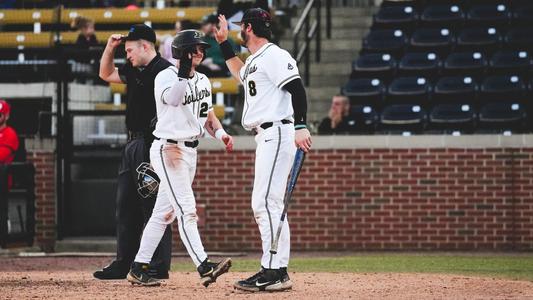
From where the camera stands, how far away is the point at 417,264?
1288 centimetres

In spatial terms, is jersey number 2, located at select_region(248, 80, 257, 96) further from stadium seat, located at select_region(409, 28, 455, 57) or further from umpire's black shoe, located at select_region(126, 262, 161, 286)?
stadium seat, located at select_region(409, 28, 455, 57)

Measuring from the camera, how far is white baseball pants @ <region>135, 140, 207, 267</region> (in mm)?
8844

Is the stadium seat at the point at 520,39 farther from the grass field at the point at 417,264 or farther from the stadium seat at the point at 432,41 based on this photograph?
the grass field at the point at 417,264

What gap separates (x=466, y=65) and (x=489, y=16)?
140 centimetres

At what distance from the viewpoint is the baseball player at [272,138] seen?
8.70 meters

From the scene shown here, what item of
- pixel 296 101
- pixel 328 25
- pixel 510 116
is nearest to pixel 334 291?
pixel 296 101

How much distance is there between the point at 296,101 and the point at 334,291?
58.0 inches

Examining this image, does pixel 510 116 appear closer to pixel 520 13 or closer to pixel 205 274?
pixel 520 13

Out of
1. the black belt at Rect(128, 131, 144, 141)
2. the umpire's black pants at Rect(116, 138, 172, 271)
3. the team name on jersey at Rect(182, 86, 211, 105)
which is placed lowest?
the umpire's black pants at Rect(116, 138, 172, 271)

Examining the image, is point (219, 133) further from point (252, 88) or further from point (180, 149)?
point (252, 88)

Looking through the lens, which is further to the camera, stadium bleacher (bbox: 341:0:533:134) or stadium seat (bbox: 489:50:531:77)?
stadium seat (bbox: 489:50:531:77)

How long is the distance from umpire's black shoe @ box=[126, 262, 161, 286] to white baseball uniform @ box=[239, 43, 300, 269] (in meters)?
1.01

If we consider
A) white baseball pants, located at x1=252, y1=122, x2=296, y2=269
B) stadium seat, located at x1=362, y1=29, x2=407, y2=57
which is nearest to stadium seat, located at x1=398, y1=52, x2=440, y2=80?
stadium seat, located at x1=362, y1=29, x2=407, y2=57

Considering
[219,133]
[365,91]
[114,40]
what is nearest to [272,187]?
[219,133]
